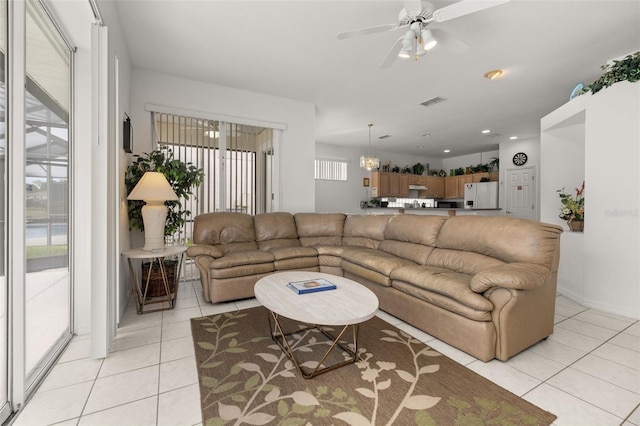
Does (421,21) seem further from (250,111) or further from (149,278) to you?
(149,278)

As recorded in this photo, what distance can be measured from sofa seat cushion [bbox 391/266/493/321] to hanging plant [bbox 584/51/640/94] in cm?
261

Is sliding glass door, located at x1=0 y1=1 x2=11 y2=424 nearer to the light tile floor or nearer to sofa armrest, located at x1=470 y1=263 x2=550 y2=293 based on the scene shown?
the light tile floor

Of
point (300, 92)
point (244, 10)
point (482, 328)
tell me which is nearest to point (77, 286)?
point (244, 10)

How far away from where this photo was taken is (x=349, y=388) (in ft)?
5.35

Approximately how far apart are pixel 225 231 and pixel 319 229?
1384mm

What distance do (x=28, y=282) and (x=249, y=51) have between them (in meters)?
2.87

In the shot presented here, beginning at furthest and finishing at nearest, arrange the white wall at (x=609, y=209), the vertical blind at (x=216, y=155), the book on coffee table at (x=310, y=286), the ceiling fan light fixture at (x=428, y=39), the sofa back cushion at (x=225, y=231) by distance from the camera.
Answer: the vertical blind at (x=216, y=155), the sofa back cushion at (x=225, y=231), the white wall at (x=609, y=209), the ceiling fan light fixture at (x=428, y=39), the book on coffee table at (x=310, y=286)

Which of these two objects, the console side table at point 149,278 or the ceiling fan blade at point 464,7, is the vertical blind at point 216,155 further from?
the ceiling fan blade at point 464,7

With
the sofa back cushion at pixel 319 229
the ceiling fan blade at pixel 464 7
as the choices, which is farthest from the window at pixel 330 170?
the ceiling fan blade at pixel 464 7

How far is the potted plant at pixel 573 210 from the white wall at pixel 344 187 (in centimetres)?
489

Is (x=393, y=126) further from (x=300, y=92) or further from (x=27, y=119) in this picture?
(x=27, y=119)

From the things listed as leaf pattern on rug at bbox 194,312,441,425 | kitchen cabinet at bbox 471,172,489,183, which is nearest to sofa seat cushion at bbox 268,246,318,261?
leaf pattern on rug at bbox 194,312,441,425

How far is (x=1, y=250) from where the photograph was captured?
1.37m

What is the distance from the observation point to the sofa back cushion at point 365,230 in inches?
157
